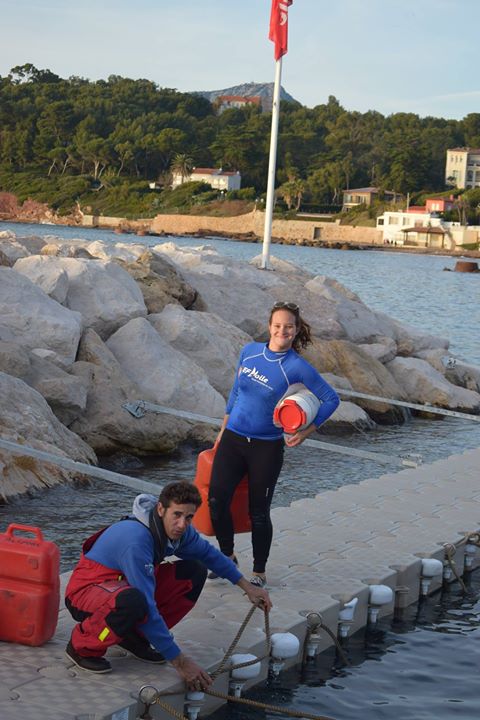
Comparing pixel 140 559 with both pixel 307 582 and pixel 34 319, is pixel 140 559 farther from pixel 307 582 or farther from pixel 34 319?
pixel 34 319

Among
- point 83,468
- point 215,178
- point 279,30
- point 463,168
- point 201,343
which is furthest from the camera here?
point 463,168

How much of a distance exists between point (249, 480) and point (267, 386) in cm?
59

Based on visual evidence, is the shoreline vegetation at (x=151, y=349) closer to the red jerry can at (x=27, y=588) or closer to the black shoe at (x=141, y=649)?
the red jerry can at (x=27, y=588)

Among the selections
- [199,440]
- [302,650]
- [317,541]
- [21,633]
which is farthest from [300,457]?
[21,633]

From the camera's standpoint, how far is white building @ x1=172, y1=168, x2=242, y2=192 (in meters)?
148

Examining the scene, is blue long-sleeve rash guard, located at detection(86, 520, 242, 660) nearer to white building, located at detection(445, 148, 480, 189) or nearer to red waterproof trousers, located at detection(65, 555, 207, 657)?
red waterproof trousers, located at detection(65, 555, 207, 657)

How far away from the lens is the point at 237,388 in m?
6.92

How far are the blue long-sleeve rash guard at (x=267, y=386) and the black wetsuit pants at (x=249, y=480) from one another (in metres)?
0.08

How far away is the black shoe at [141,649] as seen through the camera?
5566 mm

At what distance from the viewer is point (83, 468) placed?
9.21m

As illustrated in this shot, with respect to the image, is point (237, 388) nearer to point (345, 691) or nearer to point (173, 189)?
point (345, 691)

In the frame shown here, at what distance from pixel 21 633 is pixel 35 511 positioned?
14.5 feet

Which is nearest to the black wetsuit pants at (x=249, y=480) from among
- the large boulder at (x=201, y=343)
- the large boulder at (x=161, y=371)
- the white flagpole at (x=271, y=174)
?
the large boulder at (x=161, y=371)

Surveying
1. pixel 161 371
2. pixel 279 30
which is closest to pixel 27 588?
pixel 161 371
